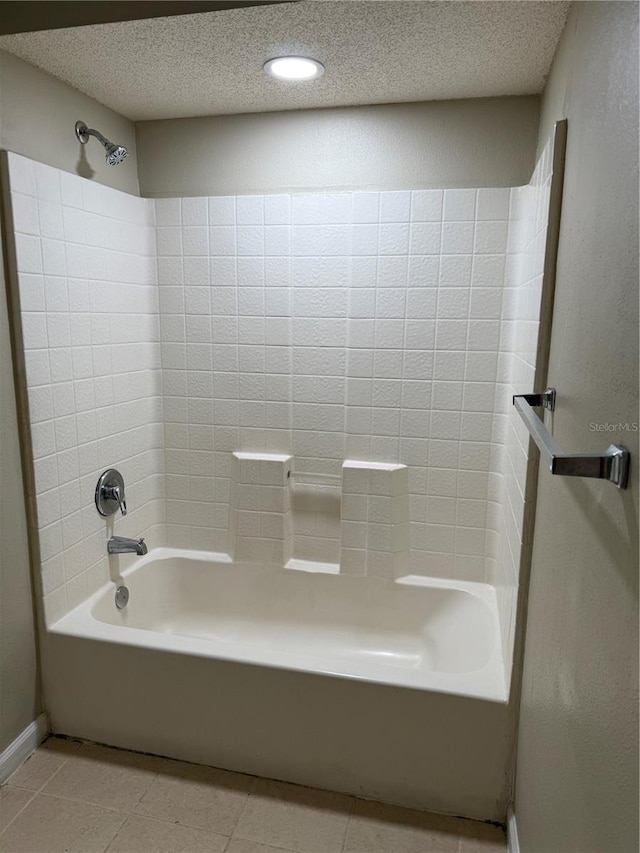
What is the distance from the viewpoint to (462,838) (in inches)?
62.3

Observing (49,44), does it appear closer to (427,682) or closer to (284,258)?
(284,258)

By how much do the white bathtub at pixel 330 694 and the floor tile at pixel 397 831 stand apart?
0.04 meters

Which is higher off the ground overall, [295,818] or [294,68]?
[294,68]

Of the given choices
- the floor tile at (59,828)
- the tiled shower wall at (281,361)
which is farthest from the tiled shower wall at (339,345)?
the floor tile at (59,828)

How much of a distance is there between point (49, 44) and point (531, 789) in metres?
2.27

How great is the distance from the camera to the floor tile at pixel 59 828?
154cm

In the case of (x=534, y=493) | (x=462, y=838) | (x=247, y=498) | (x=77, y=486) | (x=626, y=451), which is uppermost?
(x=626, y=451)

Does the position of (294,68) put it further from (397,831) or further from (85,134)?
(397,831)

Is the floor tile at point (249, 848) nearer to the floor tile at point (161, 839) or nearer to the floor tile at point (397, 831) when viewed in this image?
the floor tile at point (161, 839)

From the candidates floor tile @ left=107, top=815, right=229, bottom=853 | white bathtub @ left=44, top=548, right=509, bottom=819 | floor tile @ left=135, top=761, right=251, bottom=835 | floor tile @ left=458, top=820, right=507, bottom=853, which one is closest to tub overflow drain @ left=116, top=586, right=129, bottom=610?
white bathtub @ left=44, top=548, right=509, bottom=819

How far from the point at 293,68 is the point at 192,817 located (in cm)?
222

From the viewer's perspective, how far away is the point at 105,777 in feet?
5.84

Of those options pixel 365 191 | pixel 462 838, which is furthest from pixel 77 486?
pixel 462 838

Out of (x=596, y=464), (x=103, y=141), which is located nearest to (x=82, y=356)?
(x=103, y=141)
